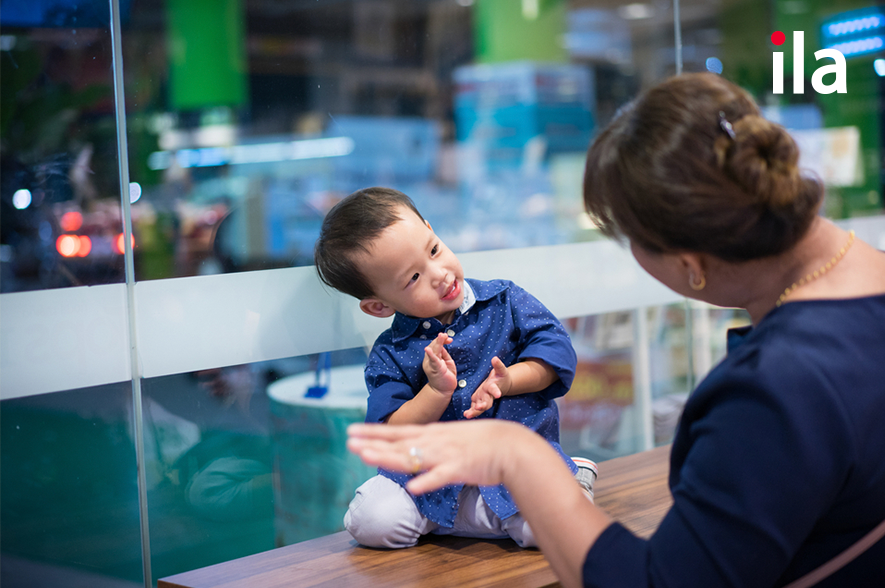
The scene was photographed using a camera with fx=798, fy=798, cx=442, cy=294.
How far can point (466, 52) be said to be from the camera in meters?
6.55

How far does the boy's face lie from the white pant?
1.13 ft

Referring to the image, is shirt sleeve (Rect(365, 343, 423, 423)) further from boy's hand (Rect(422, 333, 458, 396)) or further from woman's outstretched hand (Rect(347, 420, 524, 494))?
woman's outstretched hand (Rect(347, 420, 524, 494))

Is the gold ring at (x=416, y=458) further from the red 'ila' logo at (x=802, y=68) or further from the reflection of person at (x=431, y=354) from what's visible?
the red 'ila' logo at (x=802, y=68)

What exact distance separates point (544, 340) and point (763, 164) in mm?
730

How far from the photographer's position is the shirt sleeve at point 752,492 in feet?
2.72

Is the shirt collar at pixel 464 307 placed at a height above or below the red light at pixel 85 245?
below

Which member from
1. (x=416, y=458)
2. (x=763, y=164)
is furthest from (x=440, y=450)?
(x=763, y=164)

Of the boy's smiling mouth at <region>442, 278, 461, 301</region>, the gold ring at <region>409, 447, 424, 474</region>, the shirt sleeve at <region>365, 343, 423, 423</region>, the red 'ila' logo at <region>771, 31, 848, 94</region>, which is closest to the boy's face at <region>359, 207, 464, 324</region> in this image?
the boy's smiling mouth at <region>442, 278, 461, 301</region>

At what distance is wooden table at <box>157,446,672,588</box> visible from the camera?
1.33m

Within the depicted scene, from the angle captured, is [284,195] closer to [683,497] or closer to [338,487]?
[338,487]

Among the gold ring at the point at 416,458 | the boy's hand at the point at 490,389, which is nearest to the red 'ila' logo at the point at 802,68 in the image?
the boy's hand at the point at 490,389

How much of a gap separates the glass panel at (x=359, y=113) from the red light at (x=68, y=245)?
0.41ft

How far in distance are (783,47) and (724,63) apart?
0.41 m

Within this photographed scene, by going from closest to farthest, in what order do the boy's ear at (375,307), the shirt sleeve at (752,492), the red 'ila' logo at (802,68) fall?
the shirt sleeve at (752,492), the boy's ear at (375,307), the red 'ila' logo at (802,68)
